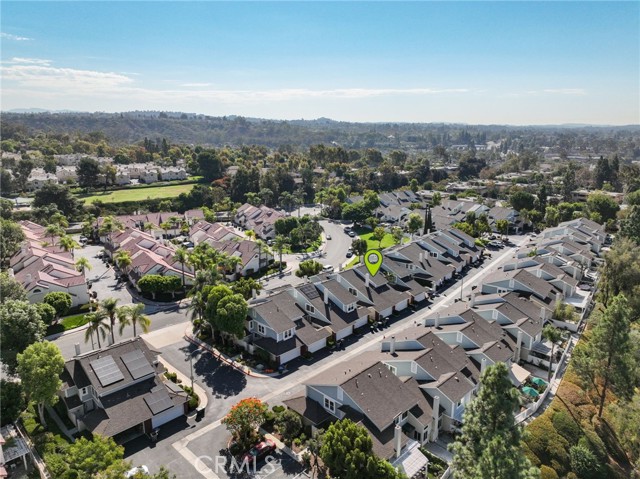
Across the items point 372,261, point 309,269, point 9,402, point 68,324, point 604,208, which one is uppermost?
point 604,208

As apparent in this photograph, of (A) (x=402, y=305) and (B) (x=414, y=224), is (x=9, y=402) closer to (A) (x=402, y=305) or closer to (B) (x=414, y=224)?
(A) (x=402, y=305)

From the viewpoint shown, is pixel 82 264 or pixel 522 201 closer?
pixel 82 264

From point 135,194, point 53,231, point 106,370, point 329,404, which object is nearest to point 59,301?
point 106,370

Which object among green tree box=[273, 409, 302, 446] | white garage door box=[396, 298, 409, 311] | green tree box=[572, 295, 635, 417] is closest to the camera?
green tree box=[273, 409, 302, 446]

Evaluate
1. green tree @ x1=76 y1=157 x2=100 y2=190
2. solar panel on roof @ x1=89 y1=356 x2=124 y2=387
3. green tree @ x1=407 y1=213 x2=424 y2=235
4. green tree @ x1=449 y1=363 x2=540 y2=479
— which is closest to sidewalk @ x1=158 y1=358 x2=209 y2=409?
solar panel on roof @ x1=89 y1=356 x2=124 y2=387

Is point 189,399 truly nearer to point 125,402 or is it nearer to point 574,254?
point 125,402

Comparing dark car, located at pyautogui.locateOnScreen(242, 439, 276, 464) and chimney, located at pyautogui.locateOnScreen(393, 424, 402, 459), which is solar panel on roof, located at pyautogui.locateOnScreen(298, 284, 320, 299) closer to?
dark car, located at pyautogui.locateOnScreen(242, 439, 276, 464)

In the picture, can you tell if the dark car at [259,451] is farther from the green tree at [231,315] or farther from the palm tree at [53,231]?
the palm tree at [53,231]
